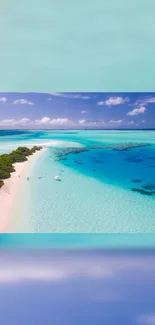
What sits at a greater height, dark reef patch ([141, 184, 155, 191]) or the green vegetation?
the green vegetation

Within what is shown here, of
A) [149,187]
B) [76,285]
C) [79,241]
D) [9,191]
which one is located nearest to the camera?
[76,285]

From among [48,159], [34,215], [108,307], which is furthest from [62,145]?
[108,307]

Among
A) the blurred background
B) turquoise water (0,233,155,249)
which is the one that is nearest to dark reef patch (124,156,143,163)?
turquoise water (0,233,155,249)

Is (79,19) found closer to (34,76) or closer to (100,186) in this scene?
(34,76)

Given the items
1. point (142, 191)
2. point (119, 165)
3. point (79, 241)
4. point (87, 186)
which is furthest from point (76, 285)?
point (119, 165)

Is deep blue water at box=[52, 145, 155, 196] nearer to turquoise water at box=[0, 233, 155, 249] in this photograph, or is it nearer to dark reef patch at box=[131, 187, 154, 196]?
dark reef patch at box=[131, 187, 154, 196]

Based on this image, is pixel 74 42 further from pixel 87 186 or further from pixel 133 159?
pixel 87 186
